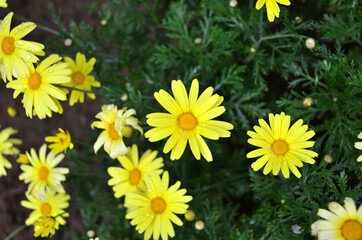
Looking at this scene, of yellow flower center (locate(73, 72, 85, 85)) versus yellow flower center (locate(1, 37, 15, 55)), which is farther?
A: yellow flower center (locate(73, 72, 85, 85))

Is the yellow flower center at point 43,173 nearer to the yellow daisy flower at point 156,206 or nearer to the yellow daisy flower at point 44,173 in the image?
the yellow daisy flower at point 44,173

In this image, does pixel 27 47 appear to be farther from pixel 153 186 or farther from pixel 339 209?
Result: pixel 339 209

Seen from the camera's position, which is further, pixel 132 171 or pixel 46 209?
pixel 46 209

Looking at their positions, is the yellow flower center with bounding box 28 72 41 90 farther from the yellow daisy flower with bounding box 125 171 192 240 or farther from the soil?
the soil

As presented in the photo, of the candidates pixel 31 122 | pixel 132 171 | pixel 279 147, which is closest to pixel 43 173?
pixel 132 171

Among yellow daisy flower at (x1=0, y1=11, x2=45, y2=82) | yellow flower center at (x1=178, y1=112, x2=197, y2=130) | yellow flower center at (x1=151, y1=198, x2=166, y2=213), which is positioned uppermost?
yellow daisy flower at (x1=0, y1=11, x2=45, y2=82)

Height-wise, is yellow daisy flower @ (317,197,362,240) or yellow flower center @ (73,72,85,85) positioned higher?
yellow flower center @ (73,72,85,85)

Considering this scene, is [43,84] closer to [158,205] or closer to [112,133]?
[112,133]

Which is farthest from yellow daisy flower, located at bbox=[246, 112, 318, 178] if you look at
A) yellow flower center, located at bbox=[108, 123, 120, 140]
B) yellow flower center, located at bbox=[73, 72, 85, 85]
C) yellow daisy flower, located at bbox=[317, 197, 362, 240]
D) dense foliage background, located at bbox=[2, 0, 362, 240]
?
yellow flower center, located at bbox=[73, 72, 85, 85]
